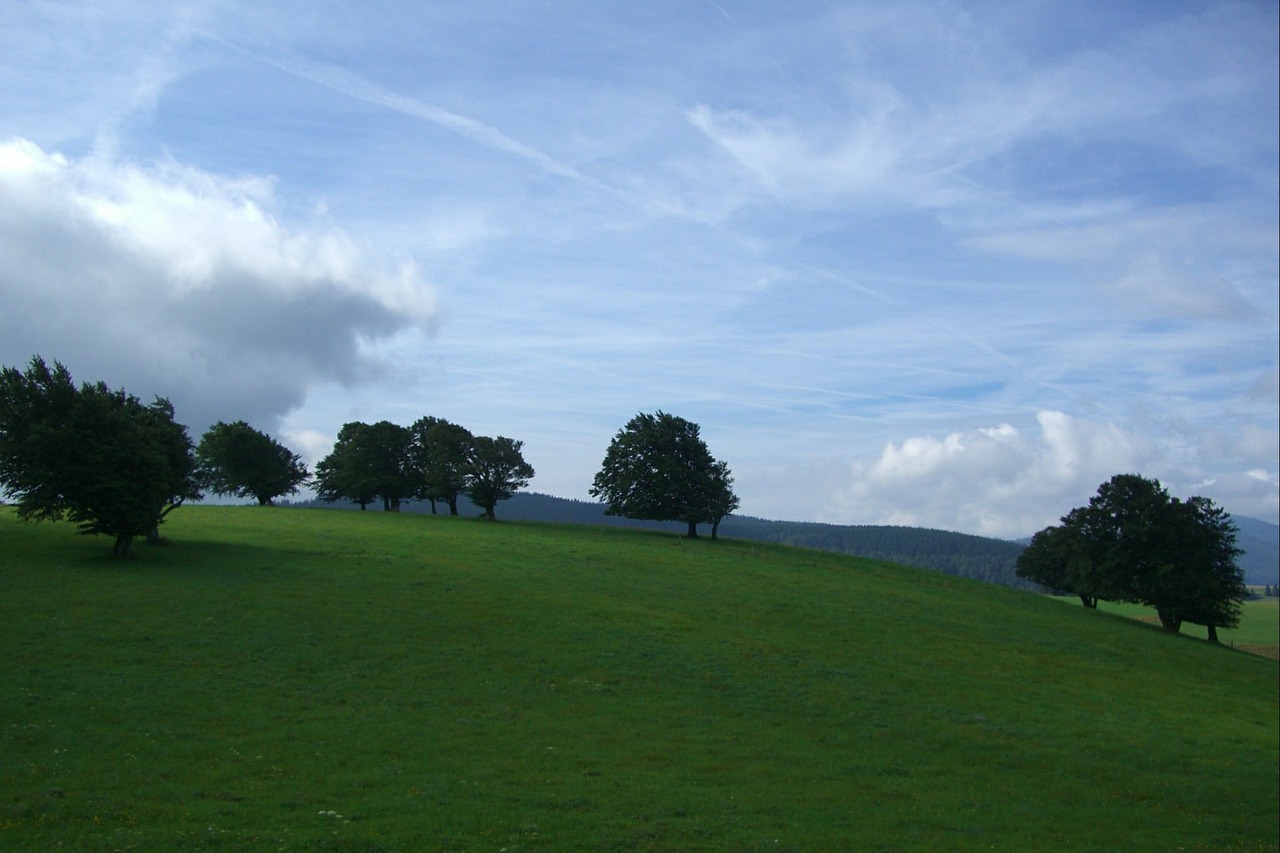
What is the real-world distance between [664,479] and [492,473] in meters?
17.6

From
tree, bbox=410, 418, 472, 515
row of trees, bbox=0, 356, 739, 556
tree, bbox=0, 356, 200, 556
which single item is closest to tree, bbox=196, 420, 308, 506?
row of trees, bbox=0, 356, 739, 556

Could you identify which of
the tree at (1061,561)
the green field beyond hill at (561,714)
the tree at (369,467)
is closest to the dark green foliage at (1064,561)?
the tree at (1061,561)

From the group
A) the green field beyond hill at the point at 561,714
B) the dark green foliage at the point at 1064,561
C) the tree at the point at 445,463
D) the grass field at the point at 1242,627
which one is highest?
the tree at the point at 445,463

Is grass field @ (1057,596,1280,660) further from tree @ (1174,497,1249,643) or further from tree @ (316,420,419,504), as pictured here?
tree @ (316,420,419,504)

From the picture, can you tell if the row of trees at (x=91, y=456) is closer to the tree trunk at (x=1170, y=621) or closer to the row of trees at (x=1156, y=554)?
the row of trees at (x=1156, y=554)

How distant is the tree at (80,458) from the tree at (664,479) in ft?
154

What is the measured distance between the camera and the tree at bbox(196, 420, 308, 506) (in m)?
86.8

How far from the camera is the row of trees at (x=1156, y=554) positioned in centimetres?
7212

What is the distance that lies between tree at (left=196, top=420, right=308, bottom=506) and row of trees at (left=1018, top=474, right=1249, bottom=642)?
258 feet

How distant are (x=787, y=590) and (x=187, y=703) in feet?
129

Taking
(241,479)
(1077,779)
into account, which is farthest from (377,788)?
(241,479)

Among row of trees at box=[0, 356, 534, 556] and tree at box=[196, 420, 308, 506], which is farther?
tree at box=[196, 420, 308, 506]

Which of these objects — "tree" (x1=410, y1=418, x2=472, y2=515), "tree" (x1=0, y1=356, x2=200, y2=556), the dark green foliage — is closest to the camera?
"tree" (x1=0, y1=356, x2=200, y2=556)

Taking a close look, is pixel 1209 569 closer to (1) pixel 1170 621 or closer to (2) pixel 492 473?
(1) pixel 1170 621
